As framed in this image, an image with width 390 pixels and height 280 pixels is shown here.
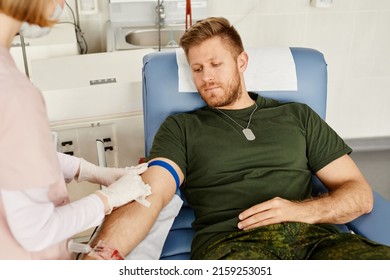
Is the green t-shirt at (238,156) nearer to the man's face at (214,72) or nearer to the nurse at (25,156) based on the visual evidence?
the man's face at (214,72)

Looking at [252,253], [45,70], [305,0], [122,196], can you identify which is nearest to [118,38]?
[45,70]

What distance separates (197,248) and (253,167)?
325mm

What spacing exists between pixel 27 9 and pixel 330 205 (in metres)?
1.06

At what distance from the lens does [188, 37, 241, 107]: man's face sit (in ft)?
5.23

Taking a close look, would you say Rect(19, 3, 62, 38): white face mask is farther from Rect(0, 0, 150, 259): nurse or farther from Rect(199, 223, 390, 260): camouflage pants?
Rect(199, 223, 390, 260): camouflage pants

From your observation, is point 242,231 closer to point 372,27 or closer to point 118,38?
point 118,38

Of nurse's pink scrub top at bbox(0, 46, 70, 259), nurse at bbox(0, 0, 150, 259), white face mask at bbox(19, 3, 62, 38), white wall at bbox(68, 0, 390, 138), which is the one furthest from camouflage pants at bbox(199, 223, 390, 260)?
white wall at bbox(68, 0, 390, 138)

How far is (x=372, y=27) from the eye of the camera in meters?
2.72

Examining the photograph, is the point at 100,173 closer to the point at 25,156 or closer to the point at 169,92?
the point at 169,92

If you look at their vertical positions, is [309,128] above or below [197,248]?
above

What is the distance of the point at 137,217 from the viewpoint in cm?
134

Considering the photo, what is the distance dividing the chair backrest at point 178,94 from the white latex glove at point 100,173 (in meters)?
0.27

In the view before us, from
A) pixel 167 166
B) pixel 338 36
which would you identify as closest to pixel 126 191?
pixel 167 166

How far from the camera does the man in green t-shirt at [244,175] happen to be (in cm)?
132
